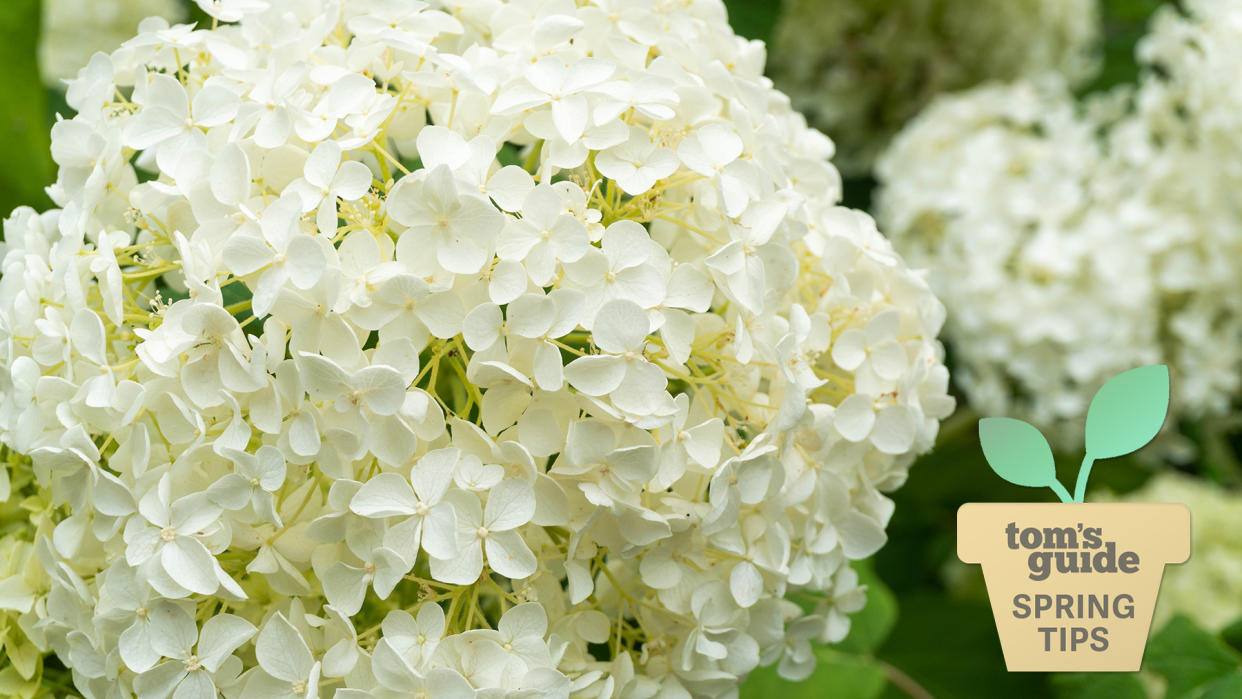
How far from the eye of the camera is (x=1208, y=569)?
1046 millimetres

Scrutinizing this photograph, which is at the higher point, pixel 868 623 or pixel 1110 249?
pixel 1110 249

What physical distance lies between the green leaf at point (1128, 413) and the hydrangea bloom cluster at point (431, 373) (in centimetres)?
9

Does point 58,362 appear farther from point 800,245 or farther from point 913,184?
point 913,184

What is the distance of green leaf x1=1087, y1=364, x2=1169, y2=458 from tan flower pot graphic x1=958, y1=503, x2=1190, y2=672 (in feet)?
0.12

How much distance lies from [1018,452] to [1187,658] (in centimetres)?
30

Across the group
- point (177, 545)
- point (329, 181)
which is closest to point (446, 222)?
point (329, 181)

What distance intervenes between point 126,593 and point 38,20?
0.58 meters

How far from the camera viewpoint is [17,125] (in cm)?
81

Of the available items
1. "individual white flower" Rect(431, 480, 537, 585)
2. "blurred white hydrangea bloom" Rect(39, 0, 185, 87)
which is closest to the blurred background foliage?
"blurred white hydrangea bloom" Rect(39, 0, 185, 87)

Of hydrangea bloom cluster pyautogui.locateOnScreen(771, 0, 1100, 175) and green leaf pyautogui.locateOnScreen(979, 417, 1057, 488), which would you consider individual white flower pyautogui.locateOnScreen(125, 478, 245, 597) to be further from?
hydrangea bloom cluster pyautogui.locateOnScreen(771, 0, 1100, 175)

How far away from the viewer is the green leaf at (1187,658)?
0.65m

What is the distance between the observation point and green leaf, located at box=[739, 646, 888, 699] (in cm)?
73

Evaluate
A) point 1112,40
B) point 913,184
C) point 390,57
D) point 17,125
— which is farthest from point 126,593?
point 1112,40

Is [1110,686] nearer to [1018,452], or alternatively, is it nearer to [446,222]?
[1018,452]
